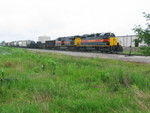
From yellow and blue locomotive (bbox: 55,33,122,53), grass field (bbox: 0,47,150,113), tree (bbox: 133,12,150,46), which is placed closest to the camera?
grass field (bbox: 0,47,150,113)

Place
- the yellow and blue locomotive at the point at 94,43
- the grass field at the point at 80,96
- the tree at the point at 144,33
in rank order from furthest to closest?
the yellow and blue locomotive at the point at 94,43
the tree at the point at 144,33
the grass field at the point at 80,96

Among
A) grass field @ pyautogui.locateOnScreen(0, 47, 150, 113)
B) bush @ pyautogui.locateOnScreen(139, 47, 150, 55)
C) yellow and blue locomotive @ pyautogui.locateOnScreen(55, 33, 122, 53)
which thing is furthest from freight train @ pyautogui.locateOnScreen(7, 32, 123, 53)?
grass field @ pyautogui.locateOnScreen(0, 47, 150, 113)

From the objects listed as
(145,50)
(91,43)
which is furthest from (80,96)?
(91,43)

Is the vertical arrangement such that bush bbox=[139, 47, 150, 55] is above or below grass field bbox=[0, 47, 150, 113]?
above

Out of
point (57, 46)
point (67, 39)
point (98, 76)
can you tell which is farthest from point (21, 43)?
point (98, 76)

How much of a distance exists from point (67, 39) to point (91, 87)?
38503 mm

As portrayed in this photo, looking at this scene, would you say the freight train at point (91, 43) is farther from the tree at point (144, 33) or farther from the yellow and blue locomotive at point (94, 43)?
the tree at point (144, 33)

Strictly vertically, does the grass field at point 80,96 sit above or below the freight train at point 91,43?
below

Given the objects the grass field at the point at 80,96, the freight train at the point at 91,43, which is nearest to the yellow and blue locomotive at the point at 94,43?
the freight train at the point at 91,43

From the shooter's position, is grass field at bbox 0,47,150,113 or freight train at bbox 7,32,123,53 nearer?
grass field at bbox 0,47,150,113

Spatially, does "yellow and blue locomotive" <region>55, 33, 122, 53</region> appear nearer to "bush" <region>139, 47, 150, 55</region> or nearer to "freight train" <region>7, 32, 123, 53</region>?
"freight train" <region>7, 32, 123, 53</region>

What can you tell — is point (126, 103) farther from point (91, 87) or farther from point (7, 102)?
point (7, 102)

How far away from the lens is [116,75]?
7453mm

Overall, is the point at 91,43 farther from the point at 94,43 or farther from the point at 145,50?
the point at 145,50
